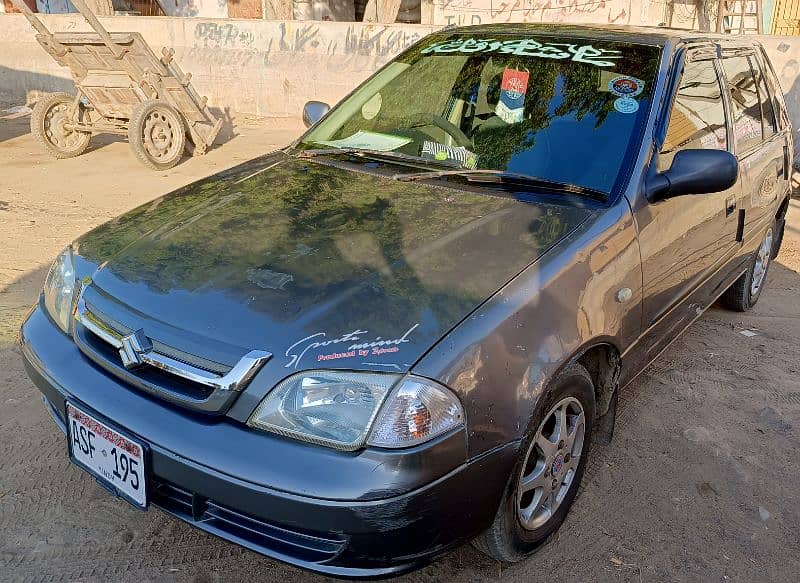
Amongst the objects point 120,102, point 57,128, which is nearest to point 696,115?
point 120,102

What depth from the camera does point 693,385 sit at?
12.1 feet

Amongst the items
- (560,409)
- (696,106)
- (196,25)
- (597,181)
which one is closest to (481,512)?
(560,409)

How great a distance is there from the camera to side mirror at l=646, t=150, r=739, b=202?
262 cm

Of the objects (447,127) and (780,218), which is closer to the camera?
(447,127)

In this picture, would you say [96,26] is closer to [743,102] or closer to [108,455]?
[743,102]

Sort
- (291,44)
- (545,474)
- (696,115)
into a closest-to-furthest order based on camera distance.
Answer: (545,474), (696,115), (291,44)

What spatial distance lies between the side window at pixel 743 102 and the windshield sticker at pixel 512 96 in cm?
119

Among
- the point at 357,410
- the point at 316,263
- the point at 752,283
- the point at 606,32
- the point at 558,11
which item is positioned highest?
the point at 558,11

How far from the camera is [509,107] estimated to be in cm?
313

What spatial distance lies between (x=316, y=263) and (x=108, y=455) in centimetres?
84

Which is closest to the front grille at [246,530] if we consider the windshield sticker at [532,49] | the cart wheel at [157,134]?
the windshield sticker at [532,49]

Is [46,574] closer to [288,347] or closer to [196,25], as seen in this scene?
[288,347]

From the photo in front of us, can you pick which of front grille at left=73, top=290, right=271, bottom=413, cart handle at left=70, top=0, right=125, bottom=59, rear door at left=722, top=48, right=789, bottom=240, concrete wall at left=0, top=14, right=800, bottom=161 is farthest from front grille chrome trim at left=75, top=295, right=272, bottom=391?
concrete wall at left=0, top=14, right=800, bottom=161

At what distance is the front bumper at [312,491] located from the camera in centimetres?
176
